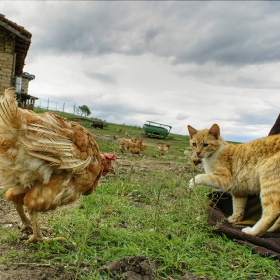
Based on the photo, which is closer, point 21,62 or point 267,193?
point 267,193

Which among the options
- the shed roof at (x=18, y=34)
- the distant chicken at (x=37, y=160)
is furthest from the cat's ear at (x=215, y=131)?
the shed roof at (x=18, y=34)

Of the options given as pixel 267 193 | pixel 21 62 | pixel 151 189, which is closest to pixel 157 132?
pixel 21 62

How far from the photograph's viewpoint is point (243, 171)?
4.32 metres

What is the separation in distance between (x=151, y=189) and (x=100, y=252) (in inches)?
102

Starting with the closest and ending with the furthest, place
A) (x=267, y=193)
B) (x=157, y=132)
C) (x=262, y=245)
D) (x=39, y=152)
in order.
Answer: (x=39, y=152) < (x=262, y=245) < (x=267, y=193) < (x=157, y=132)

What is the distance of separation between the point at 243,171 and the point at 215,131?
91 cm

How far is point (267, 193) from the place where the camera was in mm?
3723

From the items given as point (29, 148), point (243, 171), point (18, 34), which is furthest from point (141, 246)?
point (18, 34)

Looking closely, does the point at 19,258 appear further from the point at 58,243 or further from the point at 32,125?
the point at 32,125

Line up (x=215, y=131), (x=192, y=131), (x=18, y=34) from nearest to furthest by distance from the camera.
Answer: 1. (x=215, y=131)
2. (x=192, y=131)
3. (x=18, y=34)

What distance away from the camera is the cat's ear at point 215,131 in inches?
193

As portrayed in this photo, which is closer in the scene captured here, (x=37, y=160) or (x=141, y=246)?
(x=37, y=160)

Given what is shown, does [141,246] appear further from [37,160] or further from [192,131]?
[192,131]

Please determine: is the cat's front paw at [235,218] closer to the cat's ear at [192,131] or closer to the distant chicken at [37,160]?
the cat's ear at [192,131]
